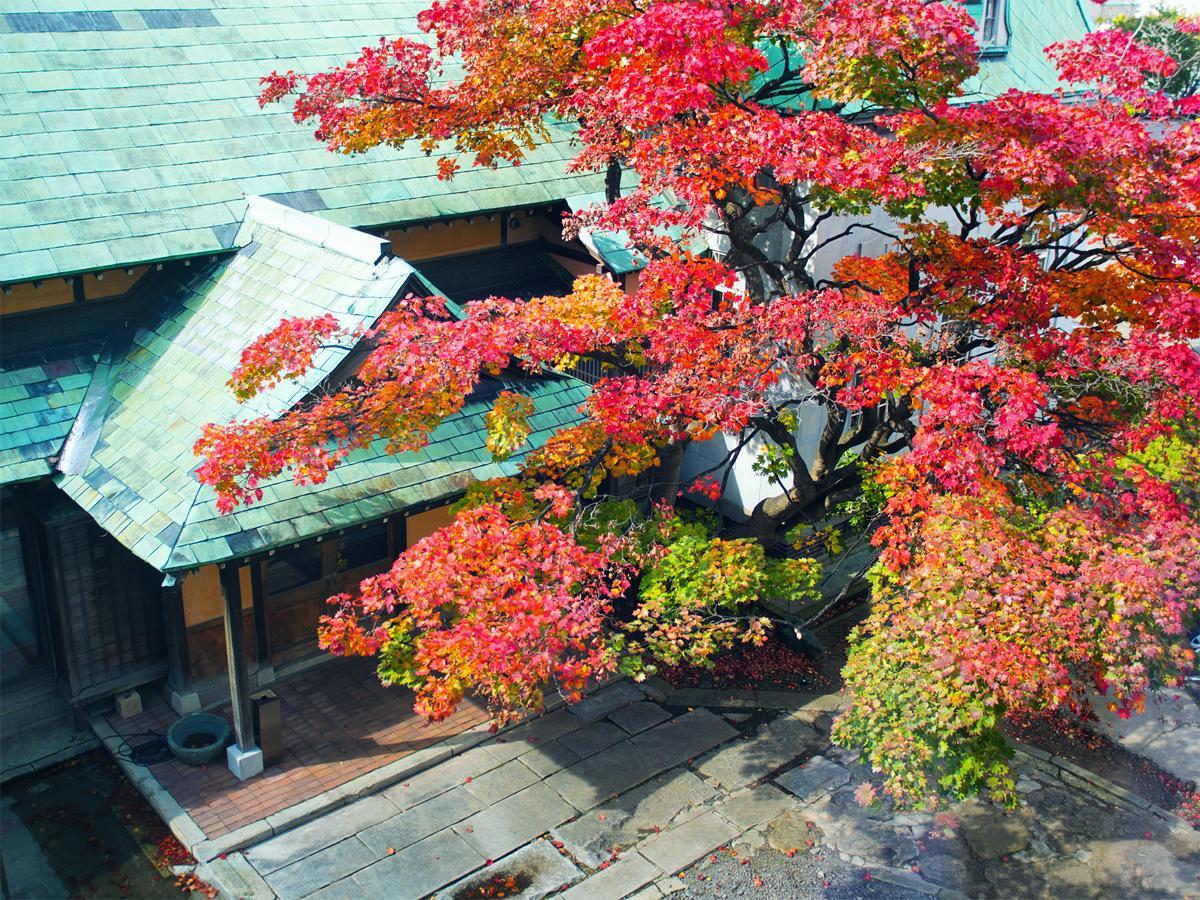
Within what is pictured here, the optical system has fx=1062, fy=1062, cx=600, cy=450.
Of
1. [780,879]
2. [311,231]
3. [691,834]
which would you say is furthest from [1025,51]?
[780,879]

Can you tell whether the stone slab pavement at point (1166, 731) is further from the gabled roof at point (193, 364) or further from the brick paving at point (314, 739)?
the gabled roof at point (193, 364)

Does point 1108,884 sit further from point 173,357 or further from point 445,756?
point 173,357

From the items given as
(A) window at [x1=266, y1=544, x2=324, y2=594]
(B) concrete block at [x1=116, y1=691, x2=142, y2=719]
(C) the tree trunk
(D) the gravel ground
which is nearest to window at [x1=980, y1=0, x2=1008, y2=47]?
(C) the tree trunk

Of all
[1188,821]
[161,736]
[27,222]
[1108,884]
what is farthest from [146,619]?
[1188,821]

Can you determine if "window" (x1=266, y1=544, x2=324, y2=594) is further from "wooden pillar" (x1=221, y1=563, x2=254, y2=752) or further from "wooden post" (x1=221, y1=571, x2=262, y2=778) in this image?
"wooden pillar" (x1=221, y1=563, x2=254, y2=752)

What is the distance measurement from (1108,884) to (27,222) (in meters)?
15.7

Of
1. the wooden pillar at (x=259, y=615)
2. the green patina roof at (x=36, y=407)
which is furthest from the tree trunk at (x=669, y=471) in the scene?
the green patina roof at (x=36, y=407)

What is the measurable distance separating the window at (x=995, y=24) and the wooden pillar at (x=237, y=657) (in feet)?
62.5

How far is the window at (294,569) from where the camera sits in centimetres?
1518

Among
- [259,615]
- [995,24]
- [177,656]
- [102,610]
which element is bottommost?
[177,656]

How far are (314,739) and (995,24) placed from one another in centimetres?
1985

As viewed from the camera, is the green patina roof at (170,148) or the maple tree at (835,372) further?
the green patina roof at (170,148)

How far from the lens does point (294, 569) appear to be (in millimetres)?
15391

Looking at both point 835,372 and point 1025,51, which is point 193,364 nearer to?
point 835,372
